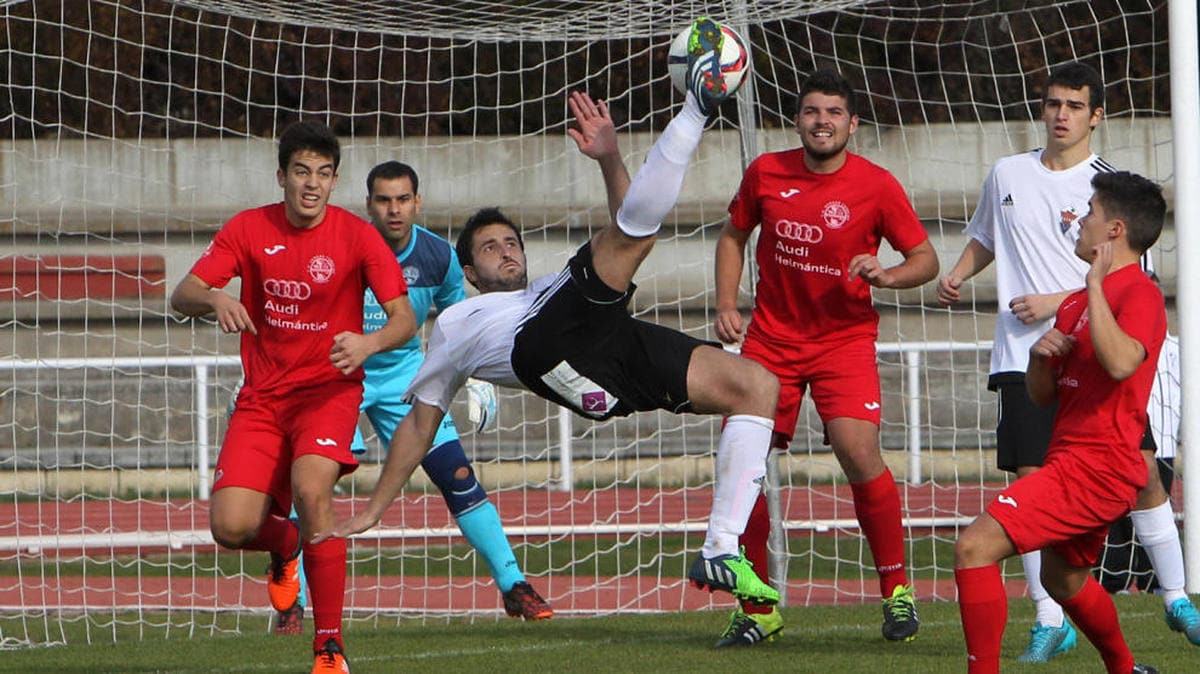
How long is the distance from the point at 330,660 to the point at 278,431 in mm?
898

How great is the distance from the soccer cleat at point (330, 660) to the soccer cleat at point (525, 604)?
6.26ft

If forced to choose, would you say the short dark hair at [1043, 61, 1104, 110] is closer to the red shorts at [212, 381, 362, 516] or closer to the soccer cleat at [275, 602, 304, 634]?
the red shorts at [212, 381, 362, 516]

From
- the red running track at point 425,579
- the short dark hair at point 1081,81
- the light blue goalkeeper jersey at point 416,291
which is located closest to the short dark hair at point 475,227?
the light blue goalkeeper jersey at point 416,291

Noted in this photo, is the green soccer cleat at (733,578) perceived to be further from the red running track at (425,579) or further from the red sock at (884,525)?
the red running track at (425,579)

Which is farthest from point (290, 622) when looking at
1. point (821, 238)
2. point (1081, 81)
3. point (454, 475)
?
point (1081, 81)

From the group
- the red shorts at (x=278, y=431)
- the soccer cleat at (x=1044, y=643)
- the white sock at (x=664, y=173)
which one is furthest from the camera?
the red shorts at (x=278, y=431)

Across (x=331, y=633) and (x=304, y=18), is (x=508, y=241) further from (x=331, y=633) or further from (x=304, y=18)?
(x=304, y=18)

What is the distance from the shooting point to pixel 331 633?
6258 mm

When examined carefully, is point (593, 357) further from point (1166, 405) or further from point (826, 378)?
point (1166, 405)

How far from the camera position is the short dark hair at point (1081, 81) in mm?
6594

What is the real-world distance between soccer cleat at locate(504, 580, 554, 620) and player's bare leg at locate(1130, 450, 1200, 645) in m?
2.67

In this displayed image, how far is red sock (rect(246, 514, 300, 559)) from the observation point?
22.5 ft

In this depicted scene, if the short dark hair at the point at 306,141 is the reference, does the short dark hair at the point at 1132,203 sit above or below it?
below

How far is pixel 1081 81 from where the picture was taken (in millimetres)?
6590
